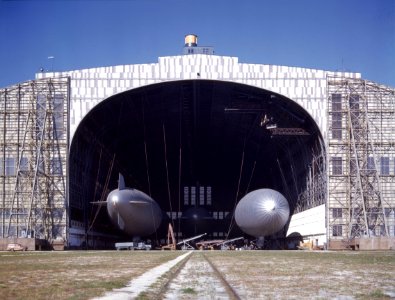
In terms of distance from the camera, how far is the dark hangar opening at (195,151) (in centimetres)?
6850

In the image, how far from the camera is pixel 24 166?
6631 centimetres

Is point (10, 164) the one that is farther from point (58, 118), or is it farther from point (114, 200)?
point (114, 200)

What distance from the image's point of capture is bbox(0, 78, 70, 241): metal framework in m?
64.5

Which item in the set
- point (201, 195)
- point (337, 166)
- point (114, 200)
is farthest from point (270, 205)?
point (201, 195)

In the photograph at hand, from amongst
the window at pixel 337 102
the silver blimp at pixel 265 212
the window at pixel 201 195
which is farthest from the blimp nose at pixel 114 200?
the window at pixel 201 195

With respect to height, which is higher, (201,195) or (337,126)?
(337,126)

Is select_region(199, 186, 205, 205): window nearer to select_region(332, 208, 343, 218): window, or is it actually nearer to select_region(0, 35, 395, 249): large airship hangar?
select_region(0, 35, 395, 249): large airship hangar

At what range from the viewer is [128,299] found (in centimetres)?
1455

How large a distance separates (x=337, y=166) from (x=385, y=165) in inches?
225

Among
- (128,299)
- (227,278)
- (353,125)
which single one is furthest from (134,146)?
(128,299)

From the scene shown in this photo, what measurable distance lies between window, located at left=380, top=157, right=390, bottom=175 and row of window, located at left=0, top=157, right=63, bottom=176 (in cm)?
3588

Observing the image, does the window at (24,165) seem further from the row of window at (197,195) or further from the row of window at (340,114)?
the row of window at (197,195)

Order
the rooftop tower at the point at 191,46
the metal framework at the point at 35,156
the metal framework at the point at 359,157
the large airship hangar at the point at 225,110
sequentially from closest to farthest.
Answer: the metal framework at the point at 359,157
the large airship hangar at the point at 225,110
the metal framework at the point at 35,156
the rooftop tower at the point at 191,46

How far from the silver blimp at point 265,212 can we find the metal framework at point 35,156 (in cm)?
2141
